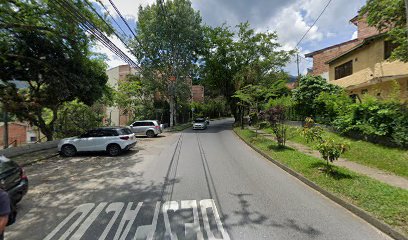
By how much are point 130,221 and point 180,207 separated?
120 centimetres

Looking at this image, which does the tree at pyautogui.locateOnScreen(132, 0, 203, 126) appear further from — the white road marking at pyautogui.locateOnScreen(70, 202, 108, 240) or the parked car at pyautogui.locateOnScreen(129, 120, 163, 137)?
the white road marking at pyautogui.locateOnScreen(70, 202, 108, 240)

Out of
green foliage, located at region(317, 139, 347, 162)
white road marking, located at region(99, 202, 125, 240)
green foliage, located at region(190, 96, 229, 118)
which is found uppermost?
green foliage, located at region(190, 96, 229, 118)

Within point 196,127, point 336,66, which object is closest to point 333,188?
point 336,66

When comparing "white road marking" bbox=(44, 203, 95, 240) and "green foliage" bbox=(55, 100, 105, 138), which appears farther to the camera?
"green foliage" bbox=(55, 100, 105, 138)

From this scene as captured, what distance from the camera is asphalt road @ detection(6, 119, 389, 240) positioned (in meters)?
4.92

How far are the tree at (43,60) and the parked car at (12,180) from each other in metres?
8.59

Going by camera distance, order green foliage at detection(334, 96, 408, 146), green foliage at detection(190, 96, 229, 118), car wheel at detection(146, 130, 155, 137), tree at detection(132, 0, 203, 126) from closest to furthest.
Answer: green foliage at detection(334, 96, 408, 146), car wheel at detection(146, 130, 155, 137), tree at detection(132, 0, 203, 126), green foliage at detection(190, 96, 229, 118)

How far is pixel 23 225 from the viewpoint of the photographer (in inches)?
216

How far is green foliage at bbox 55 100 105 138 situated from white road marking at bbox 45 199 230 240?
1793cm

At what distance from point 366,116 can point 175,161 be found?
365 inches

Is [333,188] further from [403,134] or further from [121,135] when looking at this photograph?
[121,135]

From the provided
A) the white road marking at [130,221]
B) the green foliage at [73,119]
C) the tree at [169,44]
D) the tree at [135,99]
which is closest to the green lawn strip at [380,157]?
the white road marking at [130,221]

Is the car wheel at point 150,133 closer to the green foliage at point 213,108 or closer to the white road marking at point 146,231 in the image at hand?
the white road marking at point 146,231

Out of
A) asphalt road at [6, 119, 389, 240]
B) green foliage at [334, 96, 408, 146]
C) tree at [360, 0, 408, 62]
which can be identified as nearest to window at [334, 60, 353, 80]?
green foliage at [334, 96, 408, 146]
